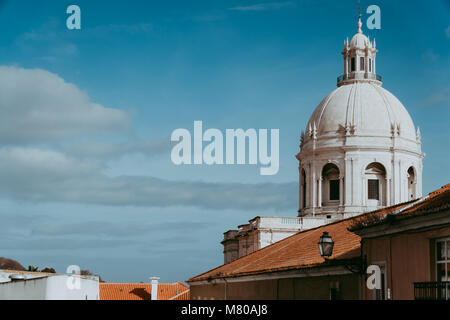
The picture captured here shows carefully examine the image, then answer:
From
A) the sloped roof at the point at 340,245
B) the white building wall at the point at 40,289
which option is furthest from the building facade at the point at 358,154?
the white building wall at the point at 40,289

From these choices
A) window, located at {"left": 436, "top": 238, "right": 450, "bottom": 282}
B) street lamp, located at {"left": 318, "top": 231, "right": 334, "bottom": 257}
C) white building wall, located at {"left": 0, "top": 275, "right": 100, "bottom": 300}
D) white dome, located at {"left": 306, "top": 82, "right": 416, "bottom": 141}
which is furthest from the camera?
white dome, located at {"left": 306, "top": 82, "right": 416, "bottom": 141}

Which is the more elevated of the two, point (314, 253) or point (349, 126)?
point (349, 126)

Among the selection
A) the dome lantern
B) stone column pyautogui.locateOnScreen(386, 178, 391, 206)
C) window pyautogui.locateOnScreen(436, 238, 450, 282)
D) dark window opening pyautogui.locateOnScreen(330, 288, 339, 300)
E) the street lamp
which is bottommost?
dark window opening pyautogui.locateOnScreen(330, 288, 339, 300)

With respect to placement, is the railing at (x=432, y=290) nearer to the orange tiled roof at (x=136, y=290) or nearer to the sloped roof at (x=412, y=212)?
the sloped roof at (x=412, y=212)

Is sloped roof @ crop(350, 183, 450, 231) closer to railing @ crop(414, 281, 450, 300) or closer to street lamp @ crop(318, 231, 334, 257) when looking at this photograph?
street lamp @ crop(318, 231, 334, 257)

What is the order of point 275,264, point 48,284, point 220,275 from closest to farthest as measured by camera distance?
point 48,284 < point 275,264 < point 220,275

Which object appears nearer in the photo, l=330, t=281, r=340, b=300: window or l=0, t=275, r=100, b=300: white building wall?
l=330, t=281, r=340, b=300: window

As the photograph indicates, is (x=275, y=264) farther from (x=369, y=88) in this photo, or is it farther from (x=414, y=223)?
(x=369, y=88)

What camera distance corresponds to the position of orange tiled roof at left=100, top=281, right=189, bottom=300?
2840 inches

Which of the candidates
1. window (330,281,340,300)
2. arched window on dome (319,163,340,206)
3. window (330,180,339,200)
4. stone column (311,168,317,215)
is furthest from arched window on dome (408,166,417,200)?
window (330,281,340,300)

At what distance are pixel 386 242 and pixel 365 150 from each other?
156ft
